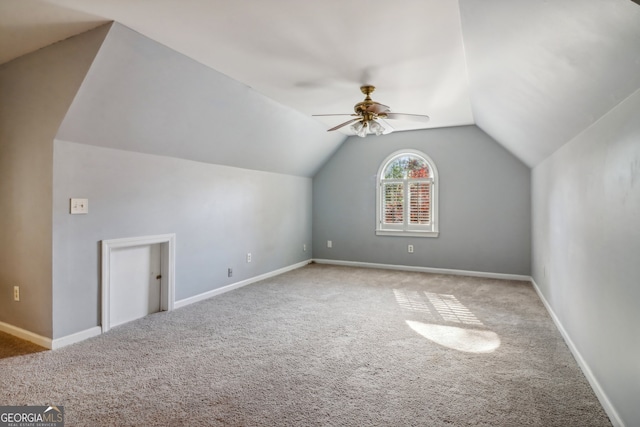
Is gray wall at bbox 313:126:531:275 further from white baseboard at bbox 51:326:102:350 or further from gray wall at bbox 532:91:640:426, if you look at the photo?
white baseboard at bbox 51:326:102:350

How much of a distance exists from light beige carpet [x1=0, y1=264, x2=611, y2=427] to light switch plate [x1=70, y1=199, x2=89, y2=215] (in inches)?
45.3

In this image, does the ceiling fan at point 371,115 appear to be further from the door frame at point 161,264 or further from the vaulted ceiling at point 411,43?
the door frame at point 161,264

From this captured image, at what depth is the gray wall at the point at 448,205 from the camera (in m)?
5.45

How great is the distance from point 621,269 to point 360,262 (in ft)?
16.0

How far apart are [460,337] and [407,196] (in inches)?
134

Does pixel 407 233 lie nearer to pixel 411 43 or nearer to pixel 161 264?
pixel 411 43

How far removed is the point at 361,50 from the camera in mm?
2842

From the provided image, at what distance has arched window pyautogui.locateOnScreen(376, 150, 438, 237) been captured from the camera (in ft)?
19.7

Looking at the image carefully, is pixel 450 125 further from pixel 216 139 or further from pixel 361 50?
pixel 216 139

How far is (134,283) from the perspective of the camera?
3670mm

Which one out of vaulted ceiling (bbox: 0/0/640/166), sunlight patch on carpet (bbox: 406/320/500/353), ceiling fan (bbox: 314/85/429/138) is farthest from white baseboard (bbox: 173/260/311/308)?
ceiling fan (bbox: 314/85/429/138)

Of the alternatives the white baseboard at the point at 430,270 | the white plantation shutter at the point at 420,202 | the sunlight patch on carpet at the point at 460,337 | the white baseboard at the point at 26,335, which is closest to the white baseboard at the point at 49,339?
the white baseboard at the point at 26,335

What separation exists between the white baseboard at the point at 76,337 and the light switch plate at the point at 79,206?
3.51ft

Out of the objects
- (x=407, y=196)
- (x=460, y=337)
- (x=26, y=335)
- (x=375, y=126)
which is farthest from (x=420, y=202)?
(x=26, y=335)
